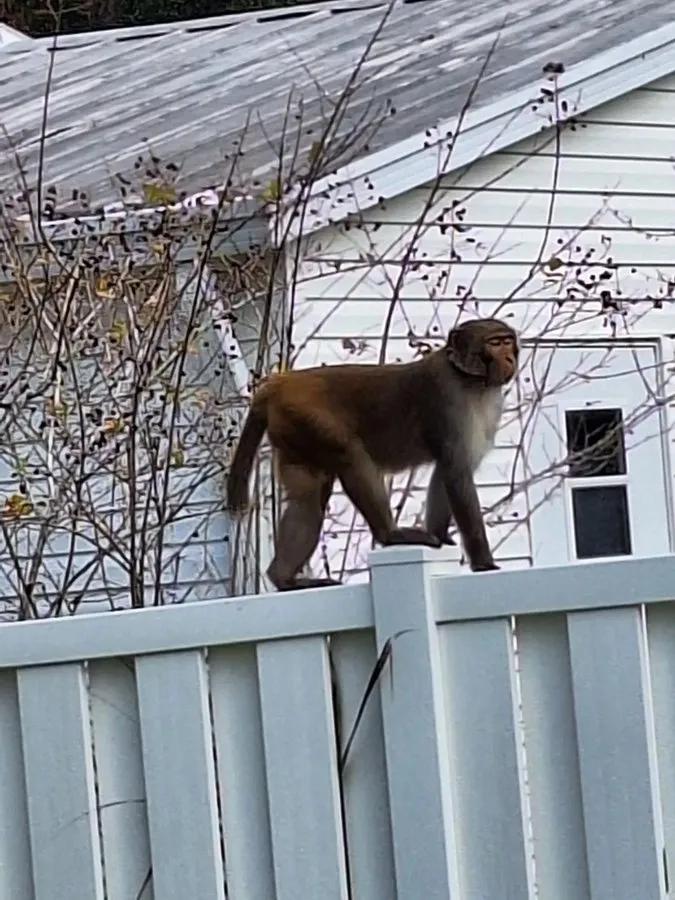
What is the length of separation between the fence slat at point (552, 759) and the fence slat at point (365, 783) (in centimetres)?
23

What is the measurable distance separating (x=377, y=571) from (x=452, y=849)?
16.5 inches

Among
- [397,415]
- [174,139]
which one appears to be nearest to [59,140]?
[174,139]

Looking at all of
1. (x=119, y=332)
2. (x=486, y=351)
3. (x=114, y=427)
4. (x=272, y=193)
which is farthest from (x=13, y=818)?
(x=272, y=193)

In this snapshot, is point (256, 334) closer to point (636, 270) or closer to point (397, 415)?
point (636, 270)

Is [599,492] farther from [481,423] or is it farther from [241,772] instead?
[241,772]

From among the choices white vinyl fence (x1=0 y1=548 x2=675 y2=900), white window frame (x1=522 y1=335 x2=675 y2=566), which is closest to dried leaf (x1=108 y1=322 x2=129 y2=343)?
white window frame (x1=522 y1=335 x2=675 y2=566)

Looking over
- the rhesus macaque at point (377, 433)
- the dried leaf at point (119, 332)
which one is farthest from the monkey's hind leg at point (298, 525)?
the dried leaf at point (119, 332)

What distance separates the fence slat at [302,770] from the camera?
8.73 ft

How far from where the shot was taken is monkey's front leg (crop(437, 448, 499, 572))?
4.41m

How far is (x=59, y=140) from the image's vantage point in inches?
395

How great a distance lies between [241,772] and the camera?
2707 millimetres

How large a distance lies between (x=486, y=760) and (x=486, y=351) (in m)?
2.00

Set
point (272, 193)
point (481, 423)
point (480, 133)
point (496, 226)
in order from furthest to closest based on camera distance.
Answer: point (496, 226) < point (480, 133) < point (272, 193) < point (481, 423)

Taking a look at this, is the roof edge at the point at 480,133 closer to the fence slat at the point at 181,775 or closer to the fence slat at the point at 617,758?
the fence slat at the point at 181,775
